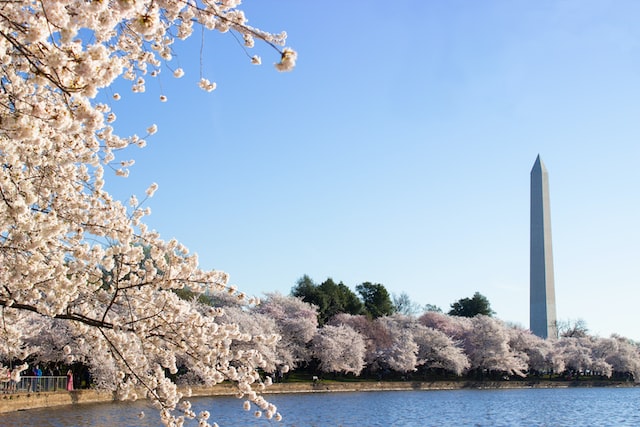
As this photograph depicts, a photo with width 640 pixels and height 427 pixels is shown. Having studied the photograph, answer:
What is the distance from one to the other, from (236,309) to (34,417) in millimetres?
21795

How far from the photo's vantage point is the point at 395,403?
2861 centimetres

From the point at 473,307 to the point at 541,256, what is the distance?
18.0m

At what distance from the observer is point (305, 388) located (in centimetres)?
3475

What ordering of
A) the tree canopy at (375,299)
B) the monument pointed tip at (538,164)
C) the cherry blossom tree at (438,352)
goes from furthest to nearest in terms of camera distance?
the tree canopy at (375,299), the monument pointed tip at (538,164), the cherry blossom tree at (438,352)

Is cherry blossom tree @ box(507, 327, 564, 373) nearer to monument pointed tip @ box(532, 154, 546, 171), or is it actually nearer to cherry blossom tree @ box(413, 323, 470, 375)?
cherry blossom tree @ box(413, 323, 470, 375)

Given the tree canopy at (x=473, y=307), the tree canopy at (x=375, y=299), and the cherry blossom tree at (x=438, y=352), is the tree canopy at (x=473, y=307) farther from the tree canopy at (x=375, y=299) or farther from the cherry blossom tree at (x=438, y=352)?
the cherry blossom tree at (x=438, y=352)

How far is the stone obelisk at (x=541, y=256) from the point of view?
1779 inches

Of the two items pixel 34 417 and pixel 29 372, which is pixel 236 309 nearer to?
pixel 29 372

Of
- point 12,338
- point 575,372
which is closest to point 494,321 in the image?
point 575,372

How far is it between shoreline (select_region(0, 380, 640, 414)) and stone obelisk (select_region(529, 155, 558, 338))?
4.92 metres

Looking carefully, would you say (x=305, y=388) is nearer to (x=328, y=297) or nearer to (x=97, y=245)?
(x=328, y=297)

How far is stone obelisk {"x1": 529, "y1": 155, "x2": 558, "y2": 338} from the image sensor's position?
45.2 metres

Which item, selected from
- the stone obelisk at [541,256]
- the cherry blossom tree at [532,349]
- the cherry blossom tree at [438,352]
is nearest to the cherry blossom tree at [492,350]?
the cherry blossom tree at [532,349]

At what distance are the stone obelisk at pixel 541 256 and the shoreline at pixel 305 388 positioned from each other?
16.1 ft
